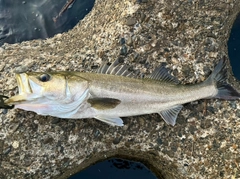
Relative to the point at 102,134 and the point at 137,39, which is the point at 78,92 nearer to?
the point at 102,134

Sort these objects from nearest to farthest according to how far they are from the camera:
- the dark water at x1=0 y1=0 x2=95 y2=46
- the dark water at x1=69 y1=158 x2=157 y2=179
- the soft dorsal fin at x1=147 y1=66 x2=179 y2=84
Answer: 1. the soft dorsal fin at x1=147 y1=66 x2=179 y2=84
2. the dark water at x1=69 y1=158 x2=157 y2=179
3. the dark water at x1=0 y1=0 x2=95 y2=46

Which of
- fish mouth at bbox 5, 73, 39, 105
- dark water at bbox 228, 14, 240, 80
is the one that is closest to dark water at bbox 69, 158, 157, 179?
fish mouth at bbox 5, 73, 39, 105

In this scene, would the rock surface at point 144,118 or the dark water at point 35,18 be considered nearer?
the rock surface at point 144,118

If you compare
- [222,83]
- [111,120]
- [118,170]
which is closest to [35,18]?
[111,120]

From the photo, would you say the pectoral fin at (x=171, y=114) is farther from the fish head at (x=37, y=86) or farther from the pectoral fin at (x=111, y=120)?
the fish head at (x=37, y=86)

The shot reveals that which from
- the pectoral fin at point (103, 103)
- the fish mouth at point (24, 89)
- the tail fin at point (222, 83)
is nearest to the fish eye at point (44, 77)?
the fish mouth at point (24, 89)

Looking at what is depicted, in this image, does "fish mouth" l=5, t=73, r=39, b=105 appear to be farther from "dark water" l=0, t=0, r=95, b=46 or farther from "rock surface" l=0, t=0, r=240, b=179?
"dark water" l=0, t=0, r=95, b=46
